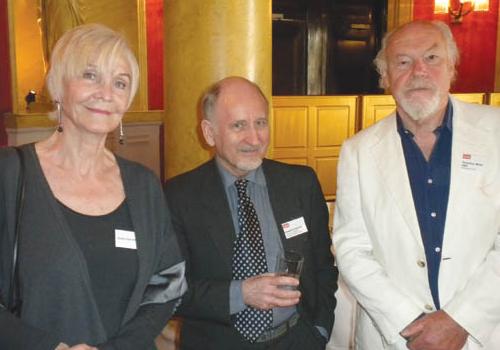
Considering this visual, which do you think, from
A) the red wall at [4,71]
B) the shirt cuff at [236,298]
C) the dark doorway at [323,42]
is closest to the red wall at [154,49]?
the red wall at [4,71]

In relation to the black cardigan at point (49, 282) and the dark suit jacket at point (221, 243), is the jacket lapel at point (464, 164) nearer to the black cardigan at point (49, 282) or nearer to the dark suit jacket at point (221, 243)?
the dark suit jacket at point (221, 243)

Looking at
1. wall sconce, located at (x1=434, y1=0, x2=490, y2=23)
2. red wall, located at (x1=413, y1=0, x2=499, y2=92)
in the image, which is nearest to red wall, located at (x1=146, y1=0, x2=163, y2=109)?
red wall, located at (x1=413, y1=0, x2=499, y2=92)

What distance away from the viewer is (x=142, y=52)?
7723 mm

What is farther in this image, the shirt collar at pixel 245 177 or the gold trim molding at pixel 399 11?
the gold trim molding at pixel 399 11

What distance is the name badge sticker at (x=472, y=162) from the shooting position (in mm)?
1975

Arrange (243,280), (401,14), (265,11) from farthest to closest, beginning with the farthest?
(401,14) < (265,11) < (243,280)

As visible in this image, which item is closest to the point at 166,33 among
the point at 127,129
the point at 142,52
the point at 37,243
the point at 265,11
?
the point at 265,11

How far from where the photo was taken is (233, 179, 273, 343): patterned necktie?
6.34ft

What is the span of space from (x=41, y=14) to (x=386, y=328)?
5.03 m

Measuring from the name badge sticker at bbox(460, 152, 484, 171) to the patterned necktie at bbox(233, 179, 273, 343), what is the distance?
805mm

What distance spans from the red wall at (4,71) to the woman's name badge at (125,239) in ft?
13.8

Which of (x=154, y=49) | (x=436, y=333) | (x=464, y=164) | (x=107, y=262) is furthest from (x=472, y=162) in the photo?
(x=154, y=49)

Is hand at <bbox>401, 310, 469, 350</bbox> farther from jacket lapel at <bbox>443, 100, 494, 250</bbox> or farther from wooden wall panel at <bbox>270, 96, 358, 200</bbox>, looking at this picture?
wooden wall panel at <bbox>270, 96, 358, 200</bbox>

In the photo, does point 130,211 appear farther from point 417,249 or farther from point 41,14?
point 41,14
